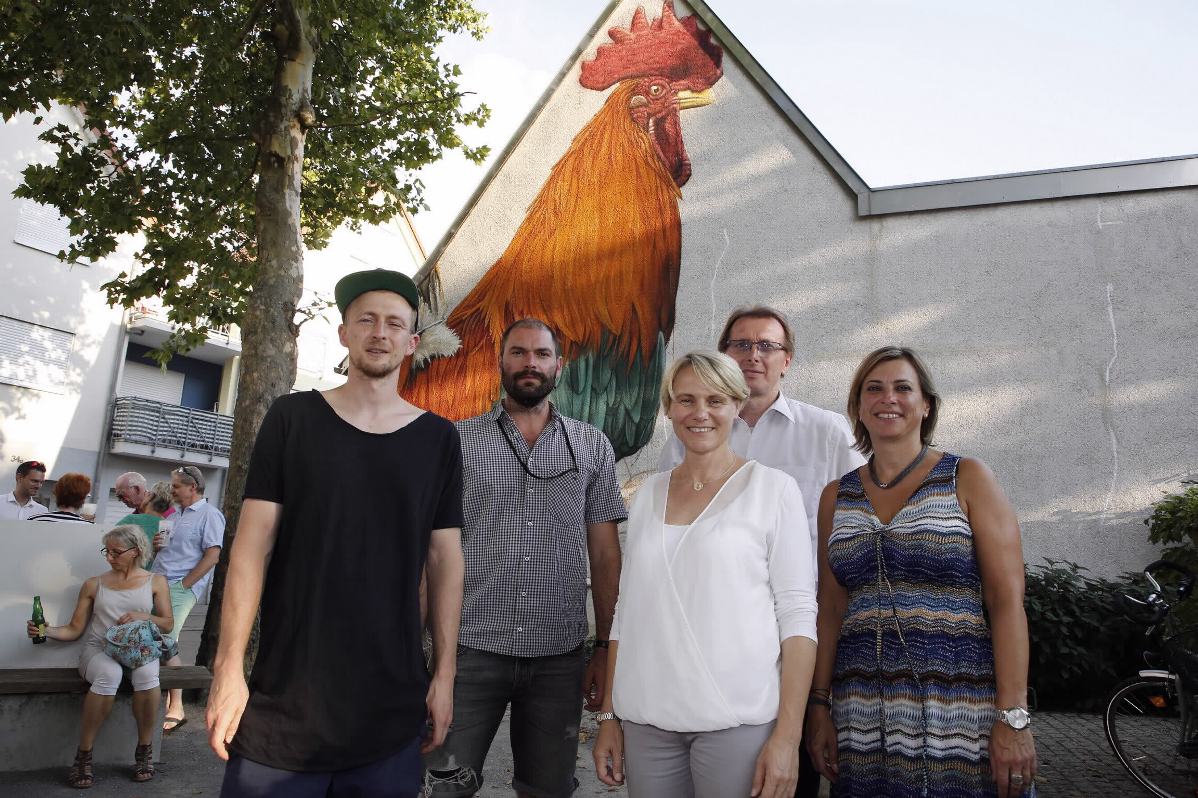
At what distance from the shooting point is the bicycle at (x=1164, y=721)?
539 centimetres

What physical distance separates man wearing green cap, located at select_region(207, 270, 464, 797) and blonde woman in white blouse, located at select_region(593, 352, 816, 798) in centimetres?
55

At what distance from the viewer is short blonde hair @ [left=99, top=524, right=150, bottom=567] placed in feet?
18.1

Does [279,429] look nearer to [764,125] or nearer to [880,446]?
[880,446]

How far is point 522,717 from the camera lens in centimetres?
309

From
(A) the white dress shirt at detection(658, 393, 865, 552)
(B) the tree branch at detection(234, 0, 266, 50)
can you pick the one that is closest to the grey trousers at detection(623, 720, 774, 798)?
(A) the white dress shirt at detection(658, 393, 865, 552)

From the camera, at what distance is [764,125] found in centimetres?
1020

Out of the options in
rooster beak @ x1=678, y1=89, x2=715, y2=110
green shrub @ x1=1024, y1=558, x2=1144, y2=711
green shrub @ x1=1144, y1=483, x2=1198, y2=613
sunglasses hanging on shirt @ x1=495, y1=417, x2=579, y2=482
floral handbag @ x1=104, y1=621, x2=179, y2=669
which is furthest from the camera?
rooster beak @ x1=678, y1=89, x2=715, y2=110

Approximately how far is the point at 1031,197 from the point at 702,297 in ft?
11.6

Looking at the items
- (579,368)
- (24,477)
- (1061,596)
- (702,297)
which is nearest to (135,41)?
(24,477)

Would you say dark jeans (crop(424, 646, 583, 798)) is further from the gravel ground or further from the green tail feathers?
the green tail feathers

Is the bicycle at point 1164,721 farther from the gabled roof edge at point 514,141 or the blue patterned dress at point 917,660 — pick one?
the gabled roof edge at point 514,141

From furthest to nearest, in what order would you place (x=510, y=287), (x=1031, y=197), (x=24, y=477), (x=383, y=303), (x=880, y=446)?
(x=510, y=287), (x=1031, y=197), (x=24, y=477), (x=880, y=446), (x=383, y=303)

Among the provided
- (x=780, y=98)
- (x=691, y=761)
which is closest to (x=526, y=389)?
(x=691, y=761)

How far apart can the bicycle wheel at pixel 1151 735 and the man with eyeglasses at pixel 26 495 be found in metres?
8.31
